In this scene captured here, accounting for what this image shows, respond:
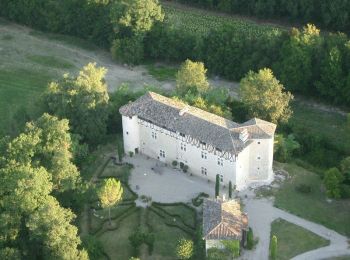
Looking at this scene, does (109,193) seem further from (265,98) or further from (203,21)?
(203,21)

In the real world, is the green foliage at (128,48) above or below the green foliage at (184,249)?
above

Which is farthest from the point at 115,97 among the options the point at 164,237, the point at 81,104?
the point at 164,237

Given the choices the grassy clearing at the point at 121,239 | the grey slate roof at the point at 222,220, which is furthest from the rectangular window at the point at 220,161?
the grassy clearing at the point at 121,239

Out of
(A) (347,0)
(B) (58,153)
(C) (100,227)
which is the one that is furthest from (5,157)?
(A) (347,0)

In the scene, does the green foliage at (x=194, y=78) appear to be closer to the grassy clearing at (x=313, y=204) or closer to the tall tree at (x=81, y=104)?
the tall tree at (x=81, y=104)

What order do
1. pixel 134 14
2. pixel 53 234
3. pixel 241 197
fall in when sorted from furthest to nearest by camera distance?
pixel 134 14, pixel 241 197, pixel 53 234
